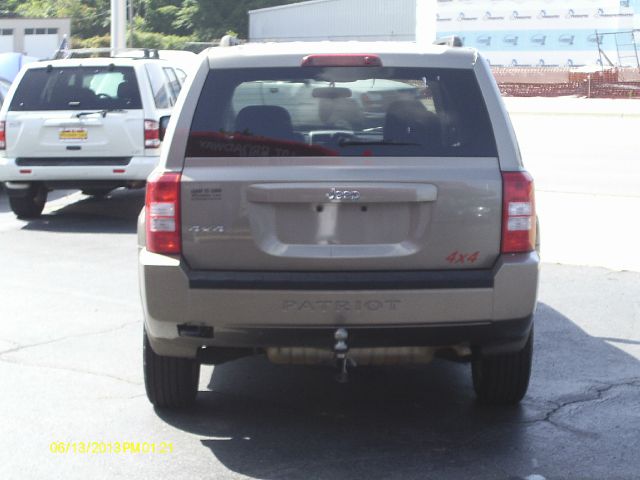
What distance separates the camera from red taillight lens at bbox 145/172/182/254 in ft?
16.5

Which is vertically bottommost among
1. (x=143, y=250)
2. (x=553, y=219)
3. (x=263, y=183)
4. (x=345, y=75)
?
(x=553, y=219)

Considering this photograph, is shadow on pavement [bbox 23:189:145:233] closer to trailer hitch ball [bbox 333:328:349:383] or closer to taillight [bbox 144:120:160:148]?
taillight [bbox 144:120:160:148]

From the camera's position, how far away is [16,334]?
302 inches

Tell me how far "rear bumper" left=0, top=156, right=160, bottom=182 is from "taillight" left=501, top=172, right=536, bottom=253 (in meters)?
8.16

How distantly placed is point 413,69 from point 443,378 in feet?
7.11

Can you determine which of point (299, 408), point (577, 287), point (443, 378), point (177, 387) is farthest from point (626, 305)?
point (177, 387)

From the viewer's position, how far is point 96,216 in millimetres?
13938

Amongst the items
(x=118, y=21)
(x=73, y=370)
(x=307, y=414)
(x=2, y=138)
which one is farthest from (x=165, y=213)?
(x=118, y=21)

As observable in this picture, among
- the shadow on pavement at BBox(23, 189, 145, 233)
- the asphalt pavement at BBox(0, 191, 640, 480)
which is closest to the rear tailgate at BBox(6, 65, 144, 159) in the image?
the shadow on pavement at BBox(23, 189, 145, 233)

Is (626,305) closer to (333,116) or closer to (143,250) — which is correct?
(333,116)

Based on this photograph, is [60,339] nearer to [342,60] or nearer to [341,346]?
[341,346]

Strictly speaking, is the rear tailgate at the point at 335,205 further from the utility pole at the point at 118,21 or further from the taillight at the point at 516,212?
the utility pole at the point at 118,21

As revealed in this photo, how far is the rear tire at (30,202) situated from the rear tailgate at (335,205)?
864 centimetres

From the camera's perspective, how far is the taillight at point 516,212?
5.08m
